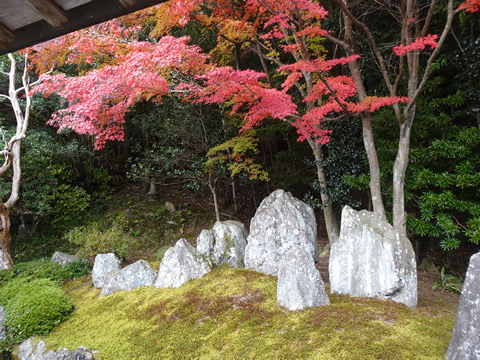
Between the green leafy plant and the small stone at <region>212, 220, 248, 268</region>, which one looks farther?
the green leafy plant

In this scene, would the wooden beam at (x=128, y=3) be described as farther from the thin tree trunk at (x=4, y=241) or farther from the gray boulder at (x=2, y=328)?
the thin tree trunk at (x=4, y=241)

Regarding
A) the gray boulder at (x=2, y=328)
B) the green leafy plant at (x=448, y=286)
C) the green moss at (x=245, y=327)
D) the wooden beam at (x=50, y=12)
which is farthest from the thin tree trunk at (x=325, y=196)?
the gray boulder at (x=2, y=328)

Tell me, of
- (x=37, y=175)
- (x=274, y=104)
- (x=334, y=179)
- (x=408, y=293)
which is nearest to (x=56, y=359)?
(x=408, y=293)

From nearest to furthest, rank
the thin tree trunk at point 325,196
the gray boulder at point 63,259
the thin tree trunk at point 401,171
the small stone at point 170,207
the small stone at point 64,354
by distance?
the small stone at point 64,354 → the thin tree trunk at point 401,171 → the thin tree trunk at point 325,196 → the gray boulder at point 63,259 → the small stone at point 170,207

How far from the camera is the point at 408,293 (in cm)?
364

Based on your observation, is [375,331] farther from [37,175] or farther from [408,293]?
[37,175]

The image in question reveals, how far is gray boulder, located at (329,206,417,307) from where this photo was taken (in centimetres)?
363

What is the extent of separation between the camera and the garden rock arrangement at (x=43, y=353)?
3406mm

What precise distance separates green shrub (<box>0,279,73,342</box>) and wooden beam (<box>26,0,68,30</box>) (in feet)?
16.1

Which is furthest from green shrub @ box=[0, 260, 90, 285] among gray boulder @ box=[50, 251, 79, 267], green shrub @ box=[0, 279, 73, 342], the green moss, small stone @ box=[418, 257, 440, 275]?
small stone @ box=[418, 257, 440, 275]

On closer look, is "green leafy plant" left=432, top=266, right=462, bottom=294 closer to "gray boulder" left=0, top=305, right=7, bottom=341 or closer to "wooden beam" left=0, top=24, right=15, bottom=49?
"wooden beam" left=0, top=24, right=15, bottom=49

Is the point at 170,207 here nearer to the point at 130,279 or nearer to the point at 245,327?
the point at 130,279

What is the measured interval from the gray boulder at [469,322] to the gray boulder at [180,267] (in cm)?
381

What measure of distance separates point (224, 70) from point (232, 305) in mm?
4355
